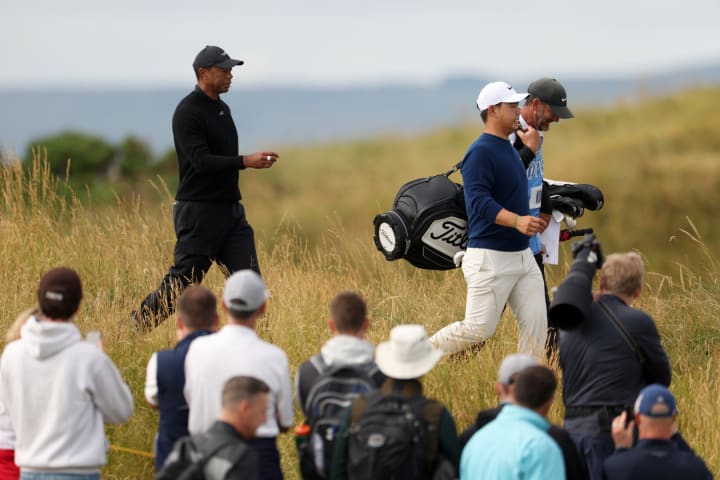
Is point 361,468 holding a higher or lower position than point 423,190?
lower

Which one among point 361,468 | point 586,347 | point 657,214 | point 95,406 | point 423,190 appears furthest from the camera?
point 657,214

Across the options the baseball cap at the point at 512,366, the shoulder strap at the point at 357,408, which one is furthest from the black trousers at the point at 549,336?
the shoulder strap at the point at 357,408

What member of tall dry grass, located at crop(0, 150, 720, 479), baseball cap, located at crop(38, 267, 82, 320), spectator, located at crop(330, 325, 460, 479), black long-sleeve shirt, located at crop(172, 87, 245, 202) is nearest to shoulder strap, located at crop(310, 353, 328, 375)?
spectator, located at crop(330, 325, 460, 479)

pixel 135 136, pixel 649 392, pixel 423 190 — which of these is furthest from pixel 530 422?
pixel 135 136

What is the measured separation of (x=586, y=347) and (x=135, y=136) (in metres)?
21.4

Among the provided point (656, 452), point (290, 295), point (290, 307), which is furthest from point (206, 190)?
A: point (656, 452)

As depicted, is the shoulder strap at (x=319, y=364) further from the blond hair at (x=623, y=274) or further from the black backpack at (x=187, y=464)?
the blond hair at (x=623, y=274)

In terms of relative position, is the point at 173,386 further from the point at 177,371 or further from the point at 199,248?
the point at 199,248

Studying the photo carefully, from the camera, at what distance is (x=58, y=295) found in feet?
20.3

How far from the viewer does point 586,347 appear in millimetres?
6668

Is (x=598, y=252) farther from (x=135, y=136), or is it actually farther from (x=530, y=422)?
(x=135, y=136)

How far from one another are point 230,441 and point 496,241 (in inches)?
124

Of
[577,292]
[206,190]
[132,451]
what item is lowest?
[132,451]

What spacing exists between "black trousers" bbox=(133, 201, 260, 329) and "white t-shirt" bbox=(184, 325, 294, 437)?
293 centimetres
